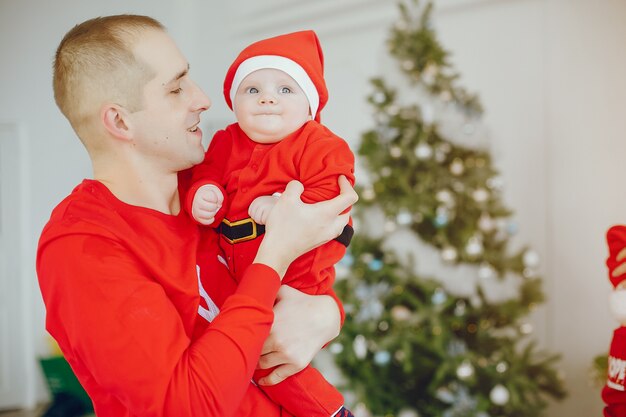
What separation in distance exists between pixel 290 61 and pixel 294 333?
591 millimetres

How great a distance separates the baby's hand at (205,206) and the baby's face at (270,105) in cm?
17

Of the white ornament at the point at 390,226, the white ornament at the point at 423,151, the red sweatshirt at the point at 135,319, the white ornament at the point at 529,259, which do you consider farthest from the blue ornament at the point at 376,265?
the red sweatshirt at the point at 135,319

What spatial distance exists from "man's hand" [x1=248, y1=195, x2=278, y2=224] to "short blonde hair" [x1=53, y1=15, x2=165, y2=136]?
306 millimetres

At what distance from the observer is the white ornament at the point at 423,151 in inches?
141

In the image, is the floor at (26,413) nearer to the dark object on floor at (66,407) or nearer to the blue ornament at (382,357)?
the dark object on floor at (66,407)

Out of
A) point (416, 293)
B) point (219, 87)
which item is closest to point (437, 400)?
point (416, 293)

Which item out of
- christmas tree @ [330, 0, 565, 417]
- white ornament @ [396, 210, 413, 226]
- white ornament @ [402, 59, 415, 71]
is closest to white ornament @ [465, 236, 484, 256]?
christmas tree @ [330, 0, 565, 417]

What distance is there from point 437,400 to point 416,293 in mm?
607

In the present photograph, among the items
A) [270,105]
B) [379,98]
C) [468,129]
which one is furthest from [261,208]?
[468,129]

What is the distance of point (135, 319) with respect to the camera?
1.07m

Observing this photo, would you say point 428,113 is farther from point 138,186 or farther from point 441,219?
point 138,186

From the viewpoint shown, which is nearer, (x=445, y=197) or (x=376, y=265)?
(x=445, y=197)

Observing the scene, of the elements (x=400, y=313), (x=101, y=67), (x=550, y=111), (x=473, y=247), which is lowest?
(x=400, y=313)

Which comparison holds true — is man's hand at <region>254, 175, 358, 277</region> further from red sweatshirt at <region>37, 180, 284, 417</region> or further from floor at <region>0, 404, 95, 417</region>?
floor at <region>0, 404, 95, 417</region>
